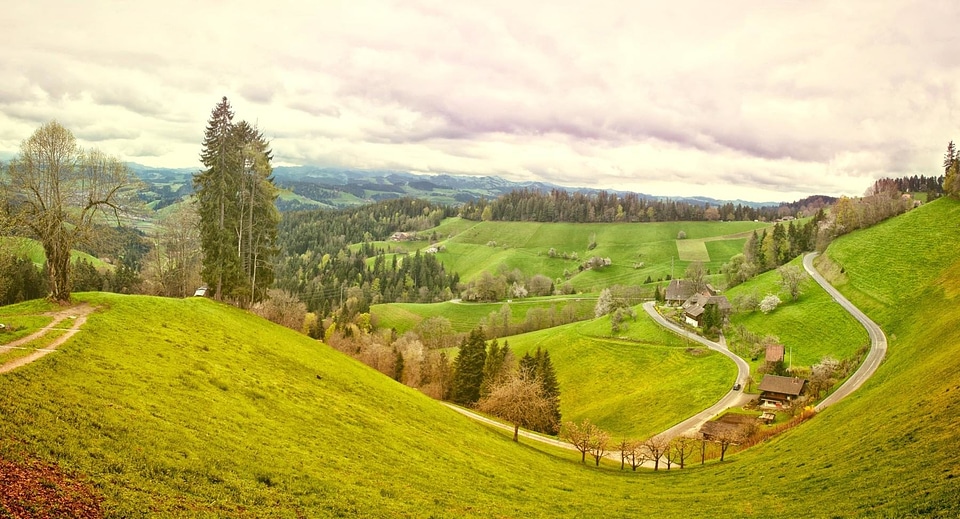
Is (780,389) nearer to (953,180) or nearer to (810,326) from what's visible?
(810,326)

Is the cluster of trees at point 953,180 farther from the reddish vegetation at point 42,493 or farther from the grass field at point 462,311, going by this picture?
the reddish vegetation at point 42,493

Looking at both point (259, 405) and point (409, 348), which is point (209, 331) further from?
point (409, 348)

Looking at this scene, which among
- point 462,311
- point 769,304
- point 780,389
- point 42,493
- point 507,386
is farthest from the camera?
point 462,311

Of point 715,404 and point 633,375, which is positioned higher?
point 715,404

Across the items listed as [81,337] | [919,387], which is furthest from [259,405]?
[919,387]

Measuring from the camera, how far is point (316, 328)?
117 m

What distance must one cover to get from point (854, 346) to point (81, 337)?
102m

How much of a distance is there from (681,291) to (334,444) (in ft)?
481

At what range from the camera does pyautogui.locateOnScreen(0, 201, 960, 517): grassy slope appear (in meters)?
18.0

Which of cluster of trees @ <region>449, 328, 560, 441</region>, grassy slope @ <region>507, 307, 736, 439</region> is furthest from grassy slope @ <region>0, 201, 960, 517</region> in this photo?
grassy slope @ <region>507, 307, 736, 439</region>

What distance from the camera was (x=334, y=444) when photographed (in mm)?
27219

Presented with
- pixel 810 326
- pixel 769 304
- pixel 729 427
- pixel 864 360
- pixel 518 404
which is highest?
pixel 769 304

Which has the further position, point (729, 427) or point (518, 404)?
point (729, 427)

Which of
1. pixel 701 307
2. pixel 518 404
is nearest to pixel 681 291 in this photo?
pixel 701 307
